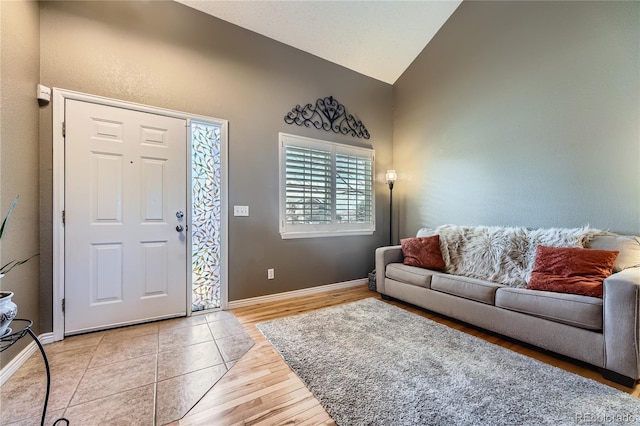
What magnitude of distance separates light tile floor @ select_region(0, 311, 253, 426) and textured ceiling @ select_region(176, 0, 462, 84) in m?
3.26

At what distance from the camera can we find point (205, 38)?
282 centimetres

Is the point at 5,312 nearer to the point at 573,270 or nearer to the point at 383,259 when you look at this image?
the point at 383,259

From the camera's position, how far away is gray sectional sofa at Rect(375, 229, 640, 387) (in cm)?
159

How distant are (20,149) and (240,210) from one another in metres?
1.71

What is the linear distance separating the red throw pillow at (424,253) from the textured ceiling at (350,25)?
2648 mm

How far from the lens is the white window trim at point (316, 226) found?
3.24 meters

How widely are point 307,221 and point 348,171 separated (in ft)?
3.26

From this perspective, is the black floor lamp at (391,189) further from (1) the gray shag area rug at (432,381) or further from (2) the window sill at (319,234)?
(1) the gray shag area rug at (432,381)

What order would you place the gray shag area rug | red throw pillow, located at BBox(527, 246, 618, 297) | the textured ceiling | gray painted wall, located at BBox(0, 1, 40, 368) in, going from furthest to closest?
1. the textured ceiling
2. red throw pillow, located at BBox(527, 246, 618, 297)
3. gray painted wall, located at BBox(0, 1, 40, 368)
4. the gray shag area rug

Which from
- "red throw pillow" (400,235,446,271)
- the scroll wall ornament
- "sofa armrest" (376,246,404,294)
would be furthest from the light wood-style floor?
the scroll wall ornament

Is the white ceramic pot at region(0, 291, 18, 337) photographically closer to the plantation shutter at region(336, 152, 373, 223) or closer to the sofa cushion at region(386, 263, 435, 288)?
the sofa cushion at region(386, 263, 435, 288)

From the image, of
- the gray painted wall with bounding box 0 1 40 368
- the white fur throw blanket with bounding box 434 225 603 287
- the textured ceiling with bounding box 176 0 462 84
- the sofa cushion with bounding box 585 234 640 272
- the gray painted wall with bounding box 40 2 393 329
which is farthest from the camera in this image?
the textured ceiling with bounding box 176 0 462 84

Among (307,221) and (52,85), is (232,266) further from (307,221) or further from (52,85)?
(52,85)

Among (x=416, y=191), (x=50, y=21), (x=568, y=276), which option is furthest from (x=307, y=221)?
(x=50, y=21)
